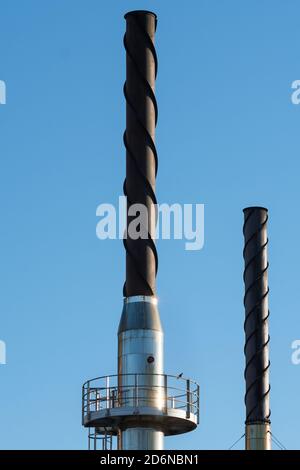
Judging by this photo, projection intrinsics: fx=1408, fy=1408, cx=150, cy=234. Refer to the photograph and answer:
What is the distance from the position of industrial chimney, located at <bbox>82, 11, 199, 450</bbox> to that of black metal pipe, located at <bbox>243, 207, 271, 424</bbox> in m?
22.4

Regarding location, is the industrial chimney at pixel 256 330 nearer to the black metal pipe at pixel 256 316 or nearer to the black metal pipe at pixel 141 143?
the black metal pipe at pixel 256 316

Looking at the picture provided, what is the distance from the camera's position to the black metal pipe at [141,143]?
53.4m

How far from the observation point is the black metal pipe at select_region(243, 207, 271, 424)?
75.9 m

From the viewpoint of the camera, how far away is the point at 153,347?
5172 cm

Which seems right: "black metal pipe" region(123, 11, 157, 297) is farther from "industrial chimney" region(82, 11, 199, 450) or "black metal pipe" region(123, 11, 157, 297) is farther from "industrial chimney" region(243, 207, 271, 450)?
"industrial chimney" region(243, 207, 271, 450)

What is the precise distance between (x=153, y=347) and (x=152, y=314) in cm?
136

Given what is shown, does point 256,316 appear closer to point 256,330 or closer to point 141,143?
point 256,330

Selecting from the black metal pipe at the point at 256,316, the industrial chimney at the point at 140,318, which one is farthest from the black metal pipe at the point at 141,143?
the black metal pipe at the point at 256,316

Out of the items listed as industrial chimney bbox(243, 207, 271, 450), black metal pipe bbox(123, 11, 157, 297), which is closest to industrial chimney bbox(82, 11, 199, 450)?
black metal pipe bbox(123, 11, 157, 297)

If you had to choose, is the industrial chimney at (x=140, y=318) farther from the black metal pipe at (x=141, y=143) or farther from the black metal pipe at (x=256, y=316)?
the black metal pipe at (x=256, y=316)

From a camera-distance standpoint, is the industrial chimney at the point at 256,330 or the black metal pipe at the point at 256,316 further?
the black metal pipe at the point at 256,316

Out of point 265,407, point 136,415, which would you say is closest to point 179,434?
point 136,415

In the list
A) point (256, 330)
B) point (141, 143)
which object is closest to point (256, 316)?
point (256, 330)

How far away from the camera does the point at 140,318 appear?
2050 inches
